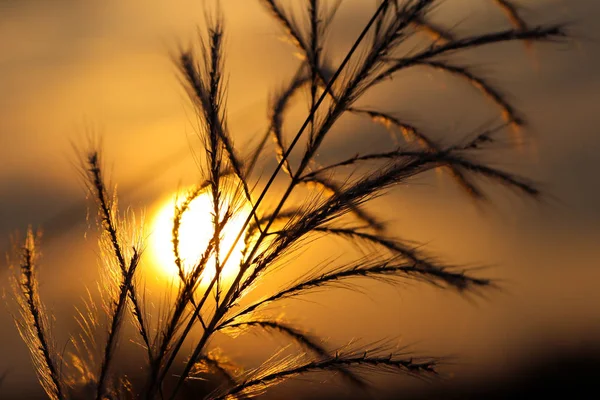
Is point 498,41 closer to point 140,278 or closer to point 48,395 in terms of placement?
point 140,278

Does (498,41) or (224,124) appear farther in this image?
(224,124)

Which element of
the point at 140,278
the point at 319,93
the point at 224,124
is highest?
the point at 319,93

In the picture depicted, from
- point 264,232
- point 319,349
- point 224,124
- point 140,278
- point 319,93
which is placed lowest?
point 319,349

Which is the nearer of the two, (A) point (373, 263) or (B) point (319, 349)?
(A) point (373, 263)

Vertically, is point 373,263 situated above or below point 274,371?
above

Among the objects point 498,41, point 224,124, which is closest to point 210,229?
point 224,124

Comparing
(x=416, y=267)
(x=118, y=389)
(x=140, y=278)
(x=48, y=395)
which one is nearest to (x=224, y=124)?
(x=140, y=278)

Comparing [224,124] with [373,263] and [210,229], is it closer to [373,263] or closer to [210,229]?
[210,229]

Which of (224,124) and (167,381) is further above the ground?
(224,124)
